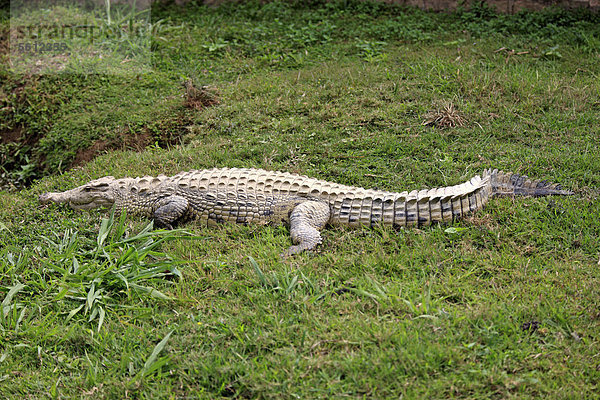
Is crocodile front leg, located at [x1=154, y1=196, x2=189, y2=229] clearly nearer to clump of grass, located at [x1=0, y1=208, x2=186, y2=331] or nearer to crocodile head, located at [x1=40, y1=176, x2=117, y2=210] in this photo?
clump of grass, located at [x1=0, y1=208, x2=186, y2=331]

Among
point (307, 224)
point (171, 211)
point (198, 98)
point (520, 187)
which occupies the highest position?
point (520, 187)

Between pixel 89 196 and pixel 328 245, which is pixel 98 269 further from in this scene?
pixel 328 245

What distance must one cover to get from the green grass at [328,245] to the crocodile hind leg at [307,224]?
0.40 ft

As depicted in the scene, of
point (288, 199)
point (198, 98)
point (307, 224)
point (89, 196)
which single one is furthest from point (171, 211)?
point (198, 98)

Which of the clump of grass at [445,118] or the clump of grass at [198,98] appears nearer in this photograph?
the clump of grass at [445,118]

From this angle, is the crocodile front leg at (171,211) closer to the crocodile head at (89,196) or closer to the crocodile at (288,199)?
the crocodile at (288,199)

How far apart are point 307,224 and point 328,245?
0.27 meters

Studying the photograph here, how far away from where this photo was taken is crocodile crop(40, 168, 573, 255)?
4777 mm

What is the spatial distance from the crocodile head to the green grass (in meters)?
0.20

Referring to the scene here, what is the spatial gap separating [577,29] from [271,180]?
5910 millimetres

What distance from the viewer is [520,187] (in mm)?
5012

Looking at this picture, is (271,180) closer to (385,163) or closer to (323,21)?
(385,163)

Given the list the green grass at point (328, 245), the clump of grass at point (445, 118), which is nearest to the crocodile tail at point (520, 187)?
the green grass at point (328, 245)

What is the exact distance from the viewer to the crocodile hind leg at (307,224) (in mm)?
4641
